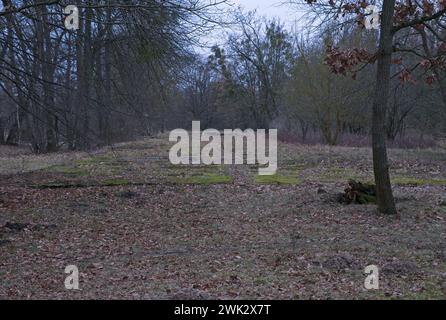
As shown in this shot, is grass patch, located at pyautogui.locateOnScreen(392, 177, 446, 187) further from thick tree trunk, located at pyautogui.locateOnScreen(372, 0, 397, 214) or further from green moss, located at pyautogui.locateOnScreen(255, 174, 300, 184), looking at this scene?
thick tree trunk, located at pyautogui.locateOnScreen(372, 0, 397, 214)

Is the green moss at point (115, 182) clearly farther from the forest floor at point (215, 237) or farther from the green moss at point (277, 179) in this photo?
the green moss at point (277, 179)

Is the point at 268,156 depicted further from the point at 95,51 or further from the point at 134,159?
the point at 95,51

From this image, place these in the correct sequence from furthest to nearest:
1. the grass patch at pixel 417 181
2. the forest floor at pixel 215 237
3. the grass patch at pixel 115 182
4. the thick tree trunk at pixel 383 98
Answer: the grass patch at pixel 115 182, the grass patch at pixel 417 181, the thick tree trunk at pixel 383 98, the forest floor at pixel 215 237

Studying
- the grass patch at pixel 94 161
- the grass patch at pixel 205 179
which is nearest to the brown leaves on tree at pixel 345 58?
the grass patch at pixel 205 179

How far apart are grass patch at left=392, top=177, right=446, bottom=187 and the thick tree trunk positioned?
4.10 metres

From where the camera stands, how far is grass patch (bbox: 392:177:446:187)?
1321 cm

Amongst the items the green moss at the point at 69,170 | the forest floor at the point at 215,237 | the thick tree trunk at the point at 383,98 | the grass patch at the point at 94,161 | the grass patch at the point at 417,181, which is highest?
the thick tree trunk at the point at 383,98

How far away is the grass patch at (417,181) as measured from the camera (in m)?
13.2

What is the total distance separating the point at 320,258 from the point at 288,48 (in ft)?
104

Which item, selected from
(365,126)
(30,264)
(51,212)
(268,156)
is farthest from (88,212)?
(365,126)

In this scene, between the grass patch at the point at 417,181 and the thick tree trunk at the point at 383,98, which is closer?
the thick tree trunk at the point at 383,98

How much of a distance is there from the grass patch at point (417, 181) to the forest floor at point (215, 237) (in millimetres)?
44

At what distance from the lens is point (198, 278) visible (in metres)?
6.48

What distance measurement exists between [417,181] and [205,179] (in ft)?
17.3
